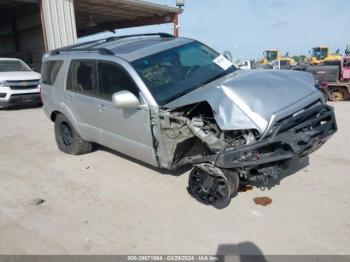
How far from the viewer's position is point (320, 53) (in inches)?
1361

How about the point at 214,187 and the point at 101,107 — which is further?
the point at 101,107

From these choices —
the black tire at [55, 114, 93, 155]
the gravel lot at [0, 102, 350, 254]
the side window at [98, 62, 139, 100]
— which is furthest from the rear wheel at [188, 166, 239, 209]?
the black tire at [55, 114, 93, 155]

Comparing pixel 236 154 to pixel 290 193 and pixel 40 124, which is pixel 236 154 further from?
pixel 40 124

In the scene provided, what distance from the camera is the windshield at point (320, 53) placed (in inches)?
1346

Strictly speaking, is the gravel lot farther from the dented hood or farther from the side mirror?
the side mirror

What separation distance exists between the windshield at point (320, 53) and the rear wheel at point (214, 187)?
33896 mm

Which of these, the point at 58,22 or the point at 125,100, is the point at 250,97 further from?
the point at 58,22

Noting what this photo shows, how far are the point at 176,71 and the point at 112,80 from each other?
3.04 ft

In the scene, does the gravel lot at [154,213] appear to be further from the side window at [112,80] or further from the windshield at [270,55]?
the windshield at [270,55]

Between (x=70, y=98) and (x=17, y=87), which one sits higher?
(x=70, y=98)

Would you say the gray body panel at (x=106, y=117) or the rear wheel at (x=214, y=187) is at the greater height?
the gray body panel at (x=106, y=117)

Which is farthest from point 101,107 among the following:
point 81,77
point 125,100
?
point 125,100

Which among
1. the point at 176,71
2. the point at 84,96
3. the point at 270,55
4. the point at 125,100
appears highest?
the point at 176,71

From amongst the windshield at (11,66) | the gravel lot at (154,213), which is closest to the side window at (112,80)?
the gravel lot at (154,213)
